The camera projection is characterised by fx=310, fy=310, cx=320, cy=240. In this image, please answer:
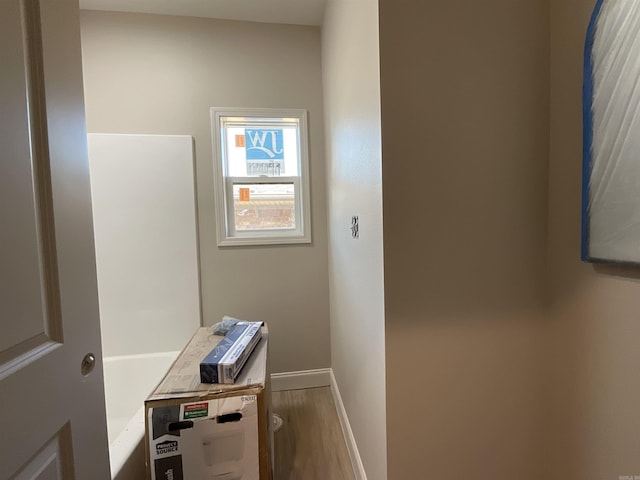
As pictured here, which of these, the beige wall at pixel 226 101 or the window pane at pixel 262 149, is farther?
the window pane at pixel 262 149

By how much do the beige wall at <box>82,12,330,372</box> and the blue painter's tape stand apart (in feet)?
5.35

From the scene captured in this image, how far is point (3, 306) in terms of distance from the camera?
23.9 inches

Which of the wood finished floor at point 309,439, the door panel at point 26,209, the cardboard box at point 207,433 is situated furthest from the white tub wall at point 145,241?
the door panel at point 26,209

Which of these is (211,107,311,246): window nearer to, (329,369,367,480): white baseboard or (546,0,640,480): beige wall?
(329,369,367,480): white baseboard

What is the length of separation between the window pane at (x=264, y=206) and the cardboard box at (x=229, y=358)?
941 mm

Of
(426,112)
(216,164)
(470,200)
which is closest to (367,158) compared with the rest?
(426,112)

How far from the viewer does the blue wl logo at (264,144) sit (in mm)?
2391

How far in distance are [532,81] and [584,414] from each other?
1.19 m

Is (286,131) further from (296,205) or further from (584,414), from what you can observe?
(584,414)

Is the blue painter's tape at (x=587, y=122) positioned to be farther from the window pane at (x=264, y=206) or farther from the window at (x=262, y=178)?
the window pane at (x=264, y=206)

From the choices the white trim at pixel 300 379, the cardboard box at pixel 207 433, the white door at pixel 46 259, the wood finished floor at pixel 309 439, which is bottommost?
the wood finished floor at pixel 309 439

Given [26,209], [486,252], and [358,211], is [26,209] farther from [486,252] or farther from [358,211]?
[486,252]

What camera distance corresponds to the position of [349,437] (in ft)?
5.71

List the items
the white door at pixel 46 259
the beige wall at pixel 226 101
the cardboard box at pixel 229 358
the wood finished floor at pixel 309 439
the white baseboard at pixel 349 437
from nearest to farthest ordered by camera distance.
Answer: the white door at pixel 46 259, the cardboard box at pixel 229 358, the white baseboard at pixel 349 437, the wood finished floor at pixel 309 439, the beige wall at pixel 226 101
